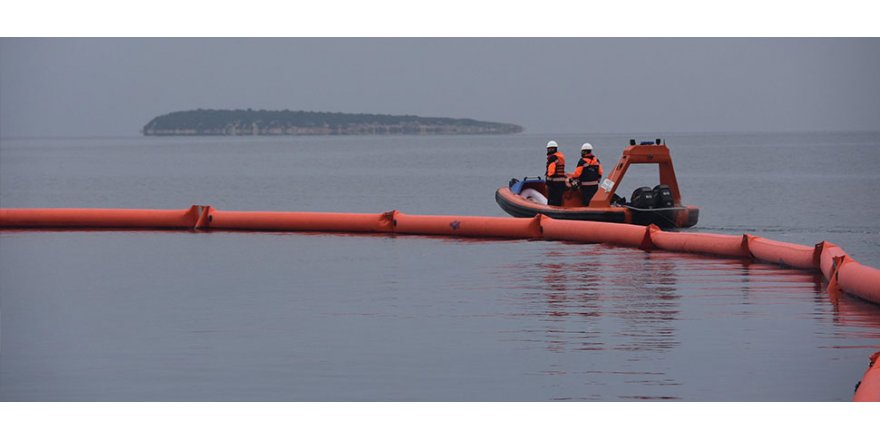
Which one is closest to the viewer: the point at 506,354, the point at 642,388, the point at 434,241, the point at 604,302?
the point at 642,388

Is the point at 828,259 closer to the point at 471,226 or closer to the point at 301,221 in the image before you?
the point at 471,226

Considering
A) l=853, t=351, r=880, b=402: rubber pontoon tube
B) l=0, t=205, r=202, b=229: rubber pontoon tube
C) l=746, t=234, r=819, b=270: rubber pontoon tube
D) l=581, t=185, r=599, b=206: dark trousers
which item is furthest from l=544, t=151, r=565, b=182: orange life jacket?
l=853, t=351, r=880, b=402: rubber pontoon tube

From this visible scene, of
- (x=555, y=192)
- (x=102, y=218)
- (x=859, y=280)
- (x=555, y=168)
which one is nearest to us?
(x=859, y=280)

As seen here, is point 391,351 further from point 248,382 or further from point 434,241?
point 434,241

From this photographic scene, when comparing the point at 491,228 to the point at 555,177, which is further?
the point at 555,177

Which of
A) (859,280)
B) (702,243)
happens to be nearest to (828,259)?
(859,280)

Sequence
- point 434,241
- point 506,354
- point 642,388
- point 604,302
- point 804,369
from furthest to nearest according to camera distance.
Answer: point 434,241
point 604,302
point 506,354
point 804,369
point 642,388

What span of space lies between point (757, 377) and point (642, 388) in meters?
0.83

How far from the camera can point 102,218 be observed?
57.1ft

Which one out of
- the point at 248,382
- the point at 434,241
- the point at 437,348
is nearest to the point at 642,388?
the point at 437,348

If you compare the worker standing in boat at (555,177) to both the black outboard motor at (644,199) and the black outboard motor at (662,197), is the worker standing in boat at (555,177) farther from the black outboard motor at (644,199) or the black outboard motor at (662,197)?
the black outboard motor at (662,197)

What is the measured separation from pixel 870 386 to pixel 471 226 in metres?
9.33

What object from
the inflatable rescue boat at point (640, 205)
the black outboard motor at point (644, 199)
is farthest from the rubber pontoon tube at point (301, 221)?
the black outboard motor at point (644, 199)

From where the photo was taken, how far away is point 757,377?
7836 mm
